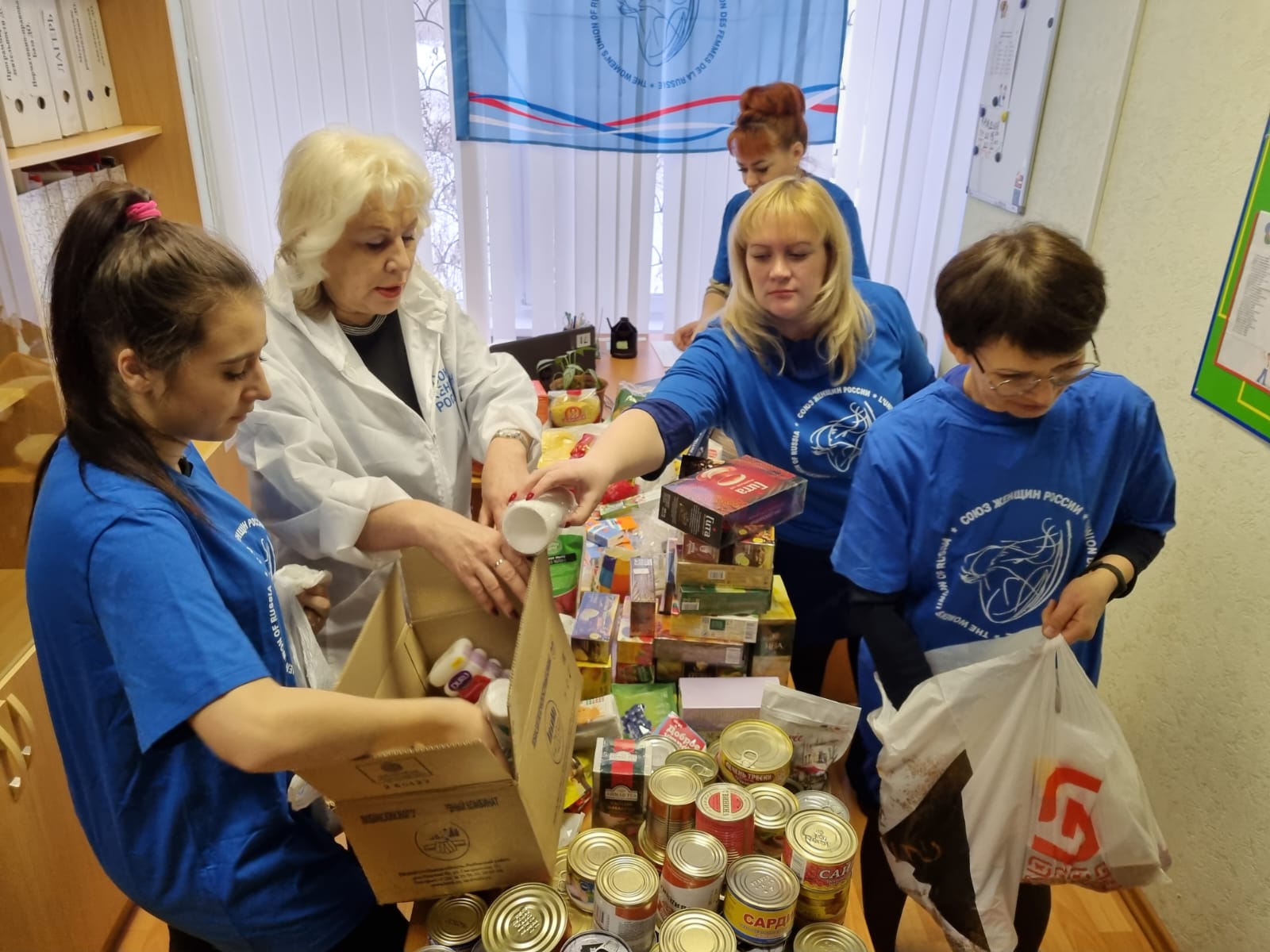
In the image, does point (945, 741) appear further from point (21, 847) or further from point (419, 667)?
point (21, 847)

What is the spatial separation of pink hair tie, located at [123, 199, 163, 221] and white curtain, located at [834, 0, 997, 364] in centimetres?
300

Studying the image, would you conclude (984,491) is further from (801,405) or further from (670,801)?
(670,801)

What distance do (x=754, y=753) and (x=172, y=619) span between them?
70cm

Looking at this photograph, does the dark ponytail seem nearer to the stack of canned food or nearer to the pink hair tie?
the pink hair tie

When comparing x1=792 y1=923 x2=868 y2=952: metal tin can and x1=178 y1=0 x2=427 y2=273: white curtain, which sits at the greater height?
x1=178 y1=0 x2=427 y2=273: white curtain

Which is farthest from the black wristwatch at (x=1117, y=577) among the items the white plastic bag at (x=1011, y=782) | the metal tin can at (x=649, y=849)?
the metal tin can at (x=649, y=849)

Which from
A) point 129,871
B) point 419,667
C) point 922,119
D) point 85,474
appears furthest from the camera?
point 922,119

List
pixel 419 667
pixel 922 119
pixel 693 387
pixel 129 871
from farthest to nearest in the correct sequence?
1. pixel 922 119
2. pixel 693 387
3. pixel 419 667
4. pixel 129 871

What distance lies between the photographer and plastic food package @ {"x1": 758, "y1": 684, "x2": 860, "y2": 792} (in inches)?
45.2

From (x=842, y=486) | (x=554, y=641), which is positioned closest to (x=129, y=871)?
(x=554, y=641)

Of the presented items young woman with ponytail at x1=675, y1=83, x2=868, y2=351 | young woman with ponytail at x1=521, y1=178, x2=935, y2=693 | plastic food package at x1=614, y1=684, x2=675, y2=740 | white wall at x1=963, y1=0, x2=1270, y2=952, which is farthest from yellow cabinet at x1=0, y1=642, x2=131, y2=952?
white wall at x1=963, y1=0, x2=1270, y2=952

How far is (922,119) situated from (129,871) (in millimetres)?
3408

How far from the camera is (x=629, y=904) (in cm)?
84

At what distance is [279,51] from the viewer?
9.63 ft
